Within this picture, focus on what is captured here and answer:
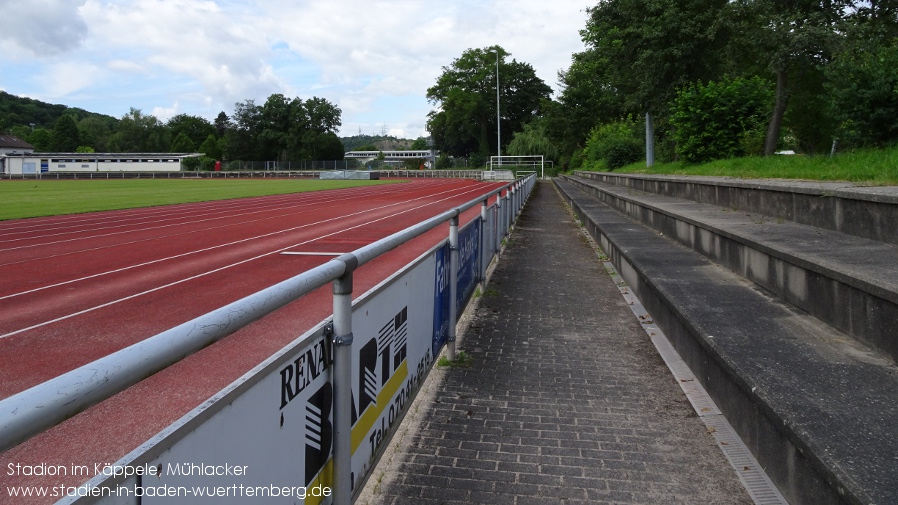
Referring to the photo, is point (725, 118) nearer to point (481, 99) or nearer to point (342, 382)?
point (342, 382)

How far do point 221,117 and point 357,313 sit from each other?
18848 cm

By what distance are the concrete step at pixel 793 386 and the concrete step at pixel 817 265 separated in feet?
0.40

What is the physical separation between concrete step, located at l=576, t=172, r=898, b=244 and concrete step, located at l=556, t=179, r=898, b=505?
3.61 ft

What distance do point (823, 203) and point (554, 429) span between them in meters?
4.61

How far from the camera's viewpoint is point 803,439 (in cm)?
286

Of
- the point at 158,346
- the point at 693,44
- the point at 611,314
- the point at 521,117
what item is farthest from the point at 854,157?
the point at 521,117

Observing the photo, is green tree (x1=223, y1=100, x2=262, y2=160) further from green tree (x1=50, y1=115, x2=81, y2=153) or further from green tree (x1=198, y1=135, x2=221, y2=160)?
green tree (x1=50, y1=115, x2=81, y2=153)

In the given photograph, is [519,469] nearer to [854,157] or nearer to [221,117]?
[854,157]

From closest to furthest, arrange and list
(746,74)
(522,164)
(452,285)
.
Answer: (452,285) < (746,74) < (522,164)

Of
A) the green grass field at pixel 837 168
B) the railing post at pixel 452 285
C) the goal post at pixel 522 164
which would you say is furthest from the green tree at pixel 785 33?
the goal post at pixel 522 164

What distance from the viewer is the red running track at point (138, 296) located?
4445 millimetres

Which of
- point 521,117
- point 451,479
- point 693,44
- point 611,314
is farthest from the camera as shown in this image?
point 521,117

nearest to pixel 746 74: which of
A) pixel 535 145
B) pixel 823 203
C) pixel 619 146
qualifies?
pixel 619 146

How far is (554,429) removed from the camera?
435 cm
